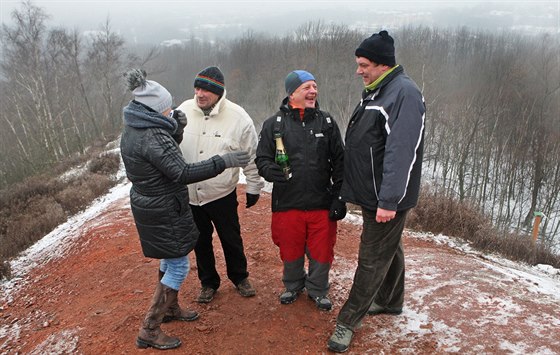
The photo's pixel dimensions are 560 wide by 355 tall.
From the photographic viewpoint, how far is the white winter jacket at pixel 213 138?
10.8ft

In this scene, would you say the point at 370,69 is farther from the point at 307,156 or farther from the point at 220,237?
the point at 220,237

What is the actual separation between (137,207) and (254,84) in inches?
1433

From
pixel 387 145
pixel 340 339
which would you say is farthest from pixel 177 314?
pixel 387 145

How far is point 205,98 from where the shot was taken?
3.25 m

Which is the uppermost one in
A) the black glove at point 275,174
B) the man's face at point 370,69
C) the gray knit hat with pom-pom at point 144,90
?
the man's face at point 370,69

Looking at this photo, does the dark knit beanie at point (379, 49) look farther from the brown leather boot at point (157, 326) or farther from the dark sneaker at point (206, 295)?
the dark sneaker at point (206, 295)

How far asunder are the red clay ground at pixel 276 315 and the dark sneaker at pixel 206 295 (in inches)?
2.7

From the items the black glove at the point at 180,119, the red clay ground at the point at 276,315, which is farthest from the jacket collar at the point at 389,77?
the red clay ground at the point at 276,315

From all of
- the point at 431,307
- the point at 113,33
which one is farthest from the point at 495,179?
the point at 113,33

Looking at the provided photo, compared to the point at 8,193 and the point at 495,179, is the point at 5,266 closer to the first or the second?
the point at 8,193

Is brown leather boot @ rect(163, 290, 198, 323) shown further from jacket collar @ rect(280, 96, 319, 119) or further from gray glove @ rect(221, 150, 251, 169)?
jacket collar @ rect(280, 96, 319, 119)

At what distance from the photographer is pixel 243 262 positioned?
375 cm

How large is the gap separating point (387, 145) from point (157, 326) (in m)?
2.14

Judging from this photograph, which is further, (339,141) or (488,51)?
(488,51)
